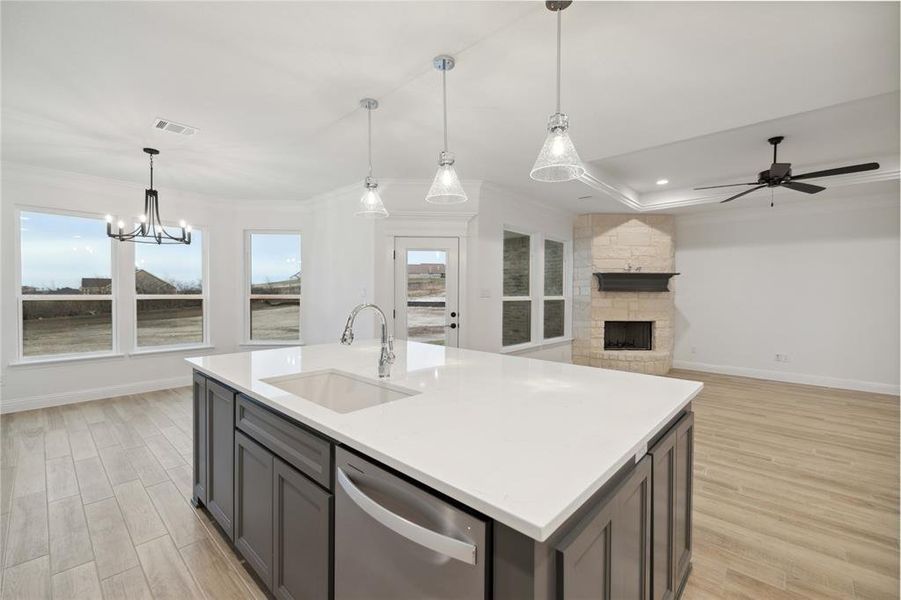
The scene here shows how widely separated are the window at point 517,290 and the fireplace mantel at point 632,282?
1.32m

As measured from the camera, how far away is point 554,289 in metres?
6.11

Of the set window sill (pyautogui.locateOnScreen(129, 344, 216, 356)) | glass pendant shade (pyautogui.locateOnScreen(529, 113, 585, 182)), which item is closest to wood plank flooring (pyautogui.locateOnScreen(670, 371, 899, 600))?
glass pendant shade (pyautogui.locateOnScreen(529, 113, 585, 182))

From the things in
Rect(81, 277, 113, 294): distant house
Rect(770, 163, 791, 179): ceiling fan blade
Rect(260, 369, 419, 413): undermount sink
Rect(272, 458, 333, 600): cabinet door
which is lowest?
Rect(272, 458, 333, 600): cabinet door

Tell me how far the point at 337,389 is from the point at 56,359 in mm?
4259

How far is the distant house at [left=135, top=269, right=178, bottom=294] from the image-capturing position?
191 inches

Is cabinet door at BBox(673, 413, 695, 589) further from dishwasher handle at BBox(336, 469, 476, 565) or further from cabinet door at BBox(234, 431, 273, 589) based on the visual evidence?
cabinet door at BBox(234, 431, 273, 589)

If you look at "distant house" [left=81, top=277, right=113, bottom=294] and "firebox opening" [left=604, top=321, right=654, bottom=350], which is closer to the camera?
"distant house" [left=81, top=277, right=113, bottom=294]

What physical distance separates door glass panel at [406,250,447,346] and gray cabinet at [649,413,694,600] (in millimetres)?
3155

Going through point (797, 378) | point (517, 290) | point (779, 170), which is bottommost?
point (797, 378)

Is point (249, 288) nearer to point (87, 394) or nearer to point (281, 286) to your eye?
point (281, 286)

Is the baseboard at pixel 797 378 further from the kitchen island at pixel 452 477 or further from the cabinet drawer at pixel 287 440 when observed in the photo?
the cabinet drawer at pixel 287 440

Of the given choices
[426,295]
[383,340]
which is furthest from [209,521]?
[426,295]

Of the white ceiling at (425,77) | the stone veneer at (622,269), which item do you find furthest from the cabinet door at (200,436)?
the stone veneer at (622,269)

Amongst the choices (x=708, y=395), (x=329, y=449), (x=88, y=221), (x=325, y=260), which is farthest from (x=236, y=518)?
(x=708, y=395)
